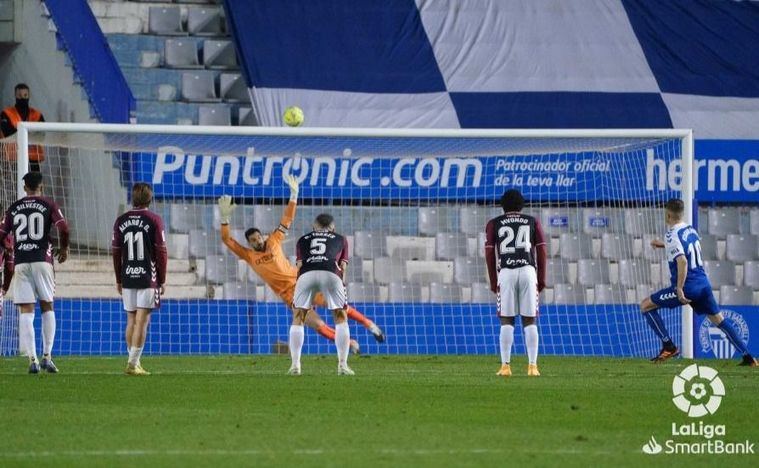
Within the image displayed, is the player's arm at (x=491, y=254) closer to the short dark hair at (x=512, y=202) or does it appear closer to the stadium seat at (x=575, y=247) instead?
the short dark hair at (x=512, y=202)

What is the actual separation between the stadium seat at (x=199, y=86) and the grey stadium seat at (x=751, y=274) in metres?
8.69

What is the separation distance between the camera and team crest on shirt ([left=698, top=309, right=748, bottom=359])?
21547mm

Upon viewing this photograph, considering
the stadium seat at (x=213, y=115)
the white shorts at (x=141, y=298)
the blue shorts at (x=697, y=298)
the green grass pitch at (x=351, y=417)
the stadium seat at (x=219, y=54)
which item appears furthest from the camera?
the stadium seat at (x=219, y=54)

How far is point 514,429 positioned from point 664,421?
1.16 meters

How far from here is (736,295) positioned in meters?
24.1

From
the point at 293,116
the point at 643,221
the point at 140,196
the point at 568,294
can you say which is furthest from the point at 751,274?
the point at 140,196

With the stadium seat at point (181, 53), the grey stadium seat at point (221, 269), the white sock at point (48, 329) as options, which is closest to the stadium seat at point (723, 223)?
the grey stadium seat at point (221, 269)

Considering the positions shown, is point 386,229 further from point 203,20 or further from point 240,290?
point 203,20

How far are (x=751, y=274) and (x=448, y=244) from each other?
4865 millimetres

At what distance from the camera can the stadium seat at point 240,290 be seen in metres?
22.3

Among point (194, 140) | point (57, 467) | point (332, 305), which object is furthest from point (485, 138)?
point (57, 467)

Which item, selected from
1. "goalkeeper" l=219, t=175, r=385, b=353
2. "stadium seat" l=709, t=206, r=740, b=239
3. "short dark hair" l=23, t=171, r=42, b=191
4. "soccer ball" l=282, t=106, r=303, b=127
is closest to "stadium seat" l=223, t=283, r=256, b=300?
"goalkeeper" l=219, t=175, r=385, b=353

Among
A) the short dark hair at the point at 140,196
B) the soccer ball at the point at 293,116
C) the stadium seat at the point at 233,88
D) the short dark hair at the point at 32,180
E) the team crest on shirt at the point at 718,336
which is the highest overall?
the stadium seat at the point at 233,88

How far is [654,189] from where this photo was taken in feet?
Answer: 75.8
